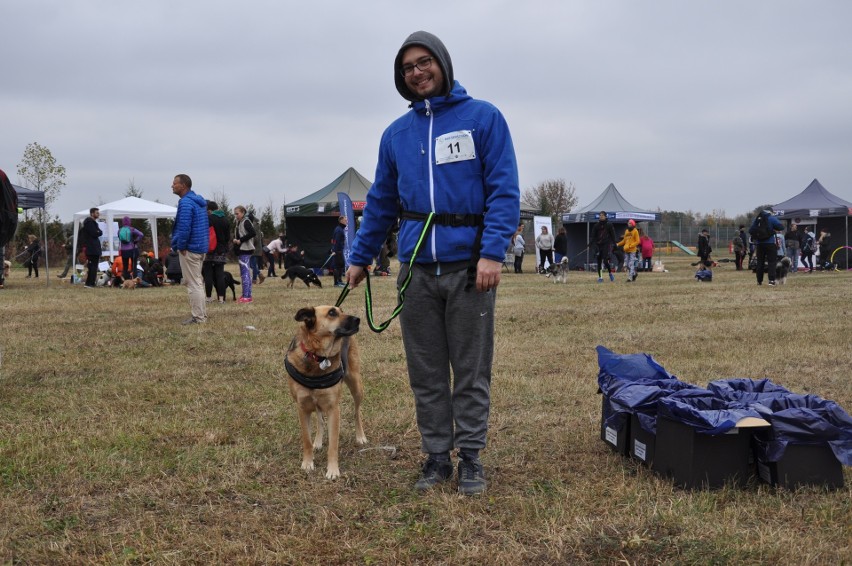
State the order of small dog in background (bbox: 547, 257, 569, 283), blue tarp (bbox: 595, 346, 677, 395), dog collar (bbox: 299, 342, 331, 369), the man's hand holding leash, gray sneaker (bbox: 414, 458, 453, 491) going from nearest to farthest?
the man's hand holding leash < gray sneaker (bbox: 414, 458, 453, 491) < dog collar (bbox: 299, 342, 331, 369) < blue tarp (bbox: 595, 346, 677, 395) < small dog in background (bbox: 547, 257, 569, 283)

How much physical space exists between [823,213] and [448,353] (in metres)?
25.3

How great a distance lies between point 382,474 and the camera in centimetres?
370

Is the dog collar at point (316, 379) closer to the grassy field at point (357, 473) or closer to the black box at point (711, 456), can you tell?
the grassy field at point (357, 473)

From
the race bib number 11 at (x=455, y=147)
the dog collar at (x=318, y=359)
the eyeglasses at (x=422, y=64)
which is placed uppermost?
the eyeglasses at (x=422, y=64)

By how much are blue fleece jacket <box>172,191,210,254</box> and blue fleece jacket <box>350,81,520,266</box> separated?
22.9 ft

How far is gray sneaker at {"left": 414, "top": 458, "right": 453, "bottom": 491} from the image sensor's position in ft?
11.3

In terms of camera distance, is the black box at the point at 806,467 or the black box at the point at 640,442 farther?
the black box at the point at 640,442

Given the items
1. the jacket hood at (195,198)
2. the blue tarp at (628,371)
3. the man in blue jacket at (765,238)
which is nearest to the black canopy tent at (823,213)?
the man in blue jacket at (765,238)

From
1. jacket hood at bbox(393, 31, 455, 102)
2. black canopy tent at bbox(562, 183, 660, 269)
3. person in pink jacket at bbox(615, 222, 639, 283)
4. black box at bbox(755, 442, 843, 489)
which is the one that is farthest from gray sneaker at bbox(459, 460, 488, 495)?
Result: black canopy tent at bbox(562, 183, 660, 269)

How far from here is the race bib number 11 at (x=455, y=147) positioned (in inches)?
125

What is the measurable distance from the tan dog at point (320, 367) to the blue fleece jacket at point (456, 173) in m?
0.62

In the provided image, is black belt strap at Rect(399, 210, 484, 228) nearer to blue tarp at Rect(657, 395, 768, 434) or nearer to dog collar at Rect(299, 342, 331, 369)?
dog collar at Rect(299, 342, 331, 369)

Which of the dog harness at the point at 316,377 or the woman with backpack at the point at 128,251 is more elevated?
the woman with backpack at the point at 128,251

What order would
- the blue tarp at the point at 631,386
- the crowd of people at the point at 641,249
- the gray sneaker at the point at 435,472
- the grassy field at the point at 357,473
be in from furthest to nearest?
1. the crowd of people at the point at 641,249
2. the blue tarp at the point at 631,386
3. the gray sneaker at the point at 435,472
4. the grassy field at the point at 357,473
